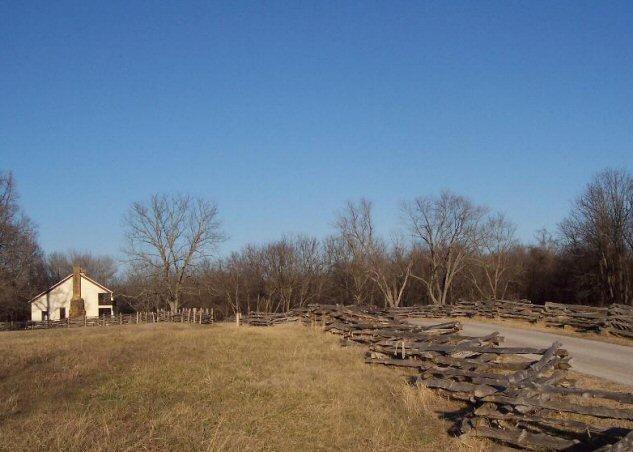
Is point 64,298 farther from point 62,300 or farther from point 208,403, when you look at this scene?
point 208,403

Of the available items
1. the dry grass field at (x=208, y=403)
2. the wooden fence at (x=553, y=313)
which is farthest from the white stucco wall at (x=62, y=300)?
the dry grass field at (x=208, y=403)

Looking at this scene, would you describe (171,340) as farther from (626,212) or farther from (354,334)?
(626,212)

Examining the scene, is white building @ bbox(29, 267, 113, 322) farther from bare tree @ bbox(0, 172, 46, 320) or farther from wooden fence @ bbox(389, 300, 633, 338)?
wooden fence @ bbox(389, 300, 633, 338)

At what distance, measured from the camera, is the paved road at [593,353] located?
1330 cm

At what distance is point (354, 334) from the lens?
20578 millimetres

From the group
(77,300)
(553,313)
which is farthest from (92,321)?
(553,313)

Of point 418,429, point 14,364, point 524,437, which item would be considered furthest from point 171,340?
point 524,437

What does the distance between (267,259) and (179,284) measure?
42.2 ft

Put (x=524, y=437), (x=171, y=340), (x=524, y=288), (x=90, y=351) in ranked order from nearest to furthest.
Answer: (x=524, y=437) < (x=90, y=351) < (x=171, y=340) < (x=524, y=288)

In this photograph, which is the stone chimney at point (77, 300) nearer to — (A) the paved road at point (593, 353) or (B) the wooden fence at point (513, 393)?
(A) the paved road at point (593, 353)

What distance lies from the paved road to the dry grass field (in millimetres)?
4731

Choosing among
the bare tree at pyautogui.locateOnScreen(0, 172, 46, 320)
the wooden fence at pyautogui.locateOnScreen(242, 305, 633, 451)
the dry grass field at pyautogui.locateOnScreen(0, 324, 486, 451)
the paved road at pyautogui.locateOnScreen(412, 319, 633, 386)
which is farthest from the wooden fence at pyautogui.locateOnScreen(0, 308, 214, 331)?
the wooden fence at pyautogui.locateOnScreen(242, 305, 633, 451)

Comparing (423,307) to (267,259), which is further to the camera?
(267,259)

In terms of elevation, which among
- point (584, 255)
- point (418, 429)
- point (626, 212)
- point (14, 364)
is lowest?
point (418, 429)
